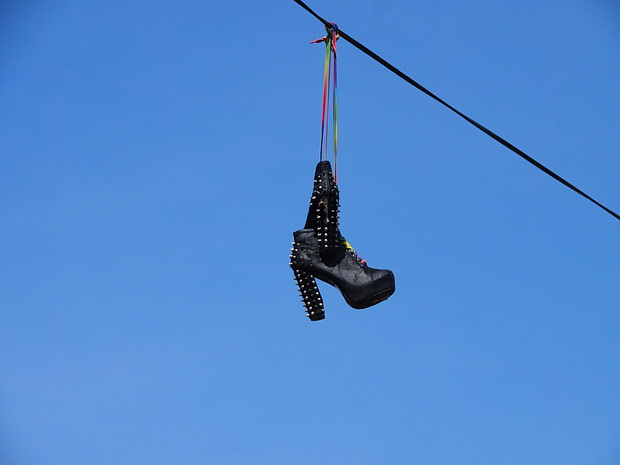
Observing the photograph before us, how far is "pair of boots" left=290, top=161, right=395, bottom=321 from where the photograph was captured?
852 centimetres

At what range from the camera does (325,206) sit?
8.49m

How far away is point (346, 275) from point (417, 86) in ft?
6.32

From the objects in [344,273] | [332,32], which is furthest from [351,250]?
[332,32]

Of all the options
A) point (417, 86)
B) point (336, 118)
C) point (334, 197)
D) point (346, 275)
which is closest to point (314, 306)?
point (346, 275)

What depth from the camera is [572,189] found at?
27.0 feet

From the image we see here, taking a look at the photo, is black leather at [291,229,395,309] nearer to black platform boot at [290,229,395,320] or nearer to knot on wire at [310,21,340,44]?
black platform boot at [290,229,395,320]

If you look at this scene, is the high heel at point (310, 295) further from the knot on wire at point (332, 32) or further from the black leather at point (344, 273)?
the knot on wire at point (332, 32)

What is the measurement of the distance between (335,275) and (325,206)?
0.66m

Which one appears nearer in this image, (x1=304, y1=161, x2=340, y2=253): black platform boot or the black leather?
(x1=304, y1=161, x2=340, y2=253): black platform boot

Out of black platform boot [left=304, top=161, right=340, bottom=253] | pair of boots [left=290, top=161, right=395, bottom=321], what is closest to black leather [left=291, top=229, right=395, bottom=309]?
pair of boots [left=290, top=161, right=395, bottom=321]

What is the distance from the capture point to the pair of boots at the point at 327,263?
8.52 metres

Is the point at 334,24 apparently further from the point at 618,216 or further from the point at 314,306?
the point at 618,216

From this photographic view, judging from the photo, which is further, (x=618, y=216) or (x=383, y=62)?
(x=618, y=216)

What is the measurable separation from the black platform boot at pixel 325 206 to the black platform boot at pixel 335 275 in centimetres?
10
